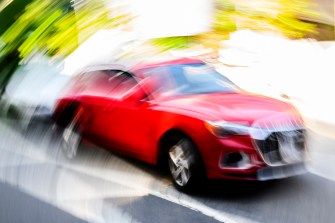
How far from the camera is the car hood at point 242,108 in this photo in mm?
1158

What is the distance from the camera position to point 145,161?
1.33 m

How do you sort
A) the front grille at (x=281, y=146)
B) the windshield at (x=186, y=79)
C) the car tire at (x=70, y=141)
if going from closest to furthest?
the front grille at (x=281, y=146) → the windshield at (x=186, y=79) → the car tire at (x=70, y=141)

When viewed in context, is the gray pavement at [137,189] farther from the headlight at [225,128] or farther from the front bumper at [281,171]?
the headlight at [225,128]

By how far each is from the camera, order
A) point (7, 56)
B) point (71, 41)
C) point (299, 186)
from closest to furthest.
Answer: point (299, 186), point (71, 41), point (7, 56)

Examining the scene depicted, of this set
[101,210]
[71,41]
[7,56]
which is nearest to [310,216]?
[101,210]

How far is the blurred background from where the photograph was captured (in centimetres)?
120

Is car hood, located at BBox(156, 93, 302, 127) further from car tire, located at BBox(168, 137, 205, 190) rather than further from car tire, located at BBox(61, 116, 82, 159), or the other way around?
car tire, located at BBox(61, 116, 82, 159)

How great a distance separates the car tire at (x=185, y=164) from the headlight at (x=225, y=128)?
0.24 feet

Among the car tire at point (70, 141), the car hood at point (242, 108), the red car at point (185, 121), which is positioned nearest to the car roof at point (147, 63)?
the red car at point (185, 121)

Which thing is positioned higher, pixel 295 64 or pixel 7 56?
pixel 7 56

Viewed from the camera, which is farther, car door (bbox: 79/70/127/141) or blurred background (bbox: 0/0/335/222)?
car door (bbox: 79/70/127/141)

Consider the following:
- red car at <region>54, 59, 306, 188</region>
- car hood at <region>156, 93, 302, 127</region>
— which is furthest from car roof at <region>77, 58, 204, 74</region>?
car hood at <region>156, 93, 302, 127</region>

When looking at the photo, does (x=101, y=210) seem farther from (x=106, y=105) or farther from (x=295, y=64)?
(x=295, y=64)

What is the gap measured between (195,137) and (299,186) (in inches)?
10.7
